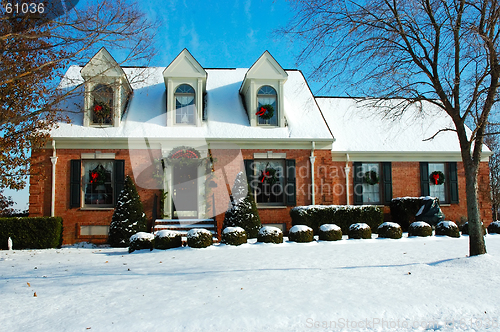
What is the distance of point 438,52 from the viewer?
9016 millimetres

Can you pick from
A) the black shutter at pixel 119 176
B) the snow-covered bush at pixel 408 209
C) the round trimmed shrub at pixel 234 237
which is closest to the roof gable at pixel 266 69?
the black shutter at pixel 119 176

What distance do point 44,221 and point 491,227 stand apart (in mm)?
15571

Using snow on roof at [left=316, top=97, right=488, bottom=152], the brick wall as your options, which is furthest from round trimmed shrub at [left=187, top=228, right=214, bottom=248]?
snow on roof at [left=316, top=97, right=488, bottom=152]

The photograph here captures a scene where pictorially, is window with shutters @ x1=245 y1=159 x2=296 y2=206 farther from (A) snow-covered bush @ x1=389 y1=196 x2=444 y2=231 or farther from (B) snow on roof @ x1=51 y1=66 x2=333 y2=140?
(A) snow-covered bush @ x1=389 y1=196 x2=444 y2=231

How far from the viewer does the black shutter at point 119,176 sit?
48.6 ft

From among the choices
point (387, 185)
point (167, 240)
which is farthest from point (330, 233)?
point (387, 185)

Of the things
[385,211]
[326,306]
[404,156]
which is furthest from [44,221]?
[404,156]

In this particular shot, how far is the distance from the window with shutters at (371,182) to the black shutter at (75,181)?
35.8ft

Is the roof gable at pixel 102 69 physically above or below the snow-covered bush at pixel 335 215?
above

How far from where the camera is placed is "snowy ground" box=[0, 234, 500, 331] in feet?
17.3

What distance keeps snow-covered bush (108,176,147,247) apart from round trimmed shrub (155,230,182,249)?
201cm

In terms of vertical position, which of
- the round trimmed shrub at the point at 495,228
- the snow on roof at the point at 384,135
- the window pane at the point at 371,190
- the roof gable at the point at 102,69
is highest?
the roof gable at the point at 102,69

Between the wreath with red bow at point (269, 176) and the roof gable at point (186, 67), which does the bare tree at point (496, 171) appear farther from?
the roof gable at point (186, 67)

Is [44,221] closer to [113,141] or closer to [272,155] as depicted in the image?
[113,141]
